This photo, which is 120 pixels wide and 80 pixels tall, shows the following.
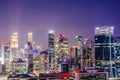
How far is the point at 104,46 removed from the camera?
93.2 feet

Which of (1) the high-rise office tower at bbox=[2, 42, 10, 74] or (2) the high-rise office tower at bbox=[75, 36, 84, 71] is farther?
(1) the high-rise office tower at bbox=[2, 42, 10, 74]

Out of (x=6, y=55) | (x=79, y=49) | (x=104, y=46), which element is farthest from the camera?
(x=6, y=55)

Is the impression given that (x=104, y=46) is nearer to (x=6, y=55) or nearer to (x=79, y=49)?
(x=79, y=49)

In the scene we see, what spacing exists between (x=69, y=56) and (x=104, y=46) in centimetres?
480

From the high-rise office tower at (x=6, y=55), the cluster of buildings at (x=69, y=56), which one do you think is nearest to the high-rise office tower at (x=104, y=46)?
the cluster of buildings at (x=69, y=56)

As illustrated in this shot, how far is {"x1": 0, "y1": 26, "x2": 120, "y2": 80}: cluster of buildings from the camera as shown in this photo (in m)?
27.6

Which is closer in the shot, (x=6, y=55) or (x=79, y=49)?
(x=79, y=49)

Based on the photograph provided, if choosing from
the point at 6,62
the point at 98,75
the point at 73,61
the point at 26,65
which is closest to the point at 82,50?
the point at 73,61

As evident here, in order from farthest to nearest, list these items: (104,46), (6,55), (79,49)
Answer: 1. (6,55)
2. (79,49)
3. (104,46)

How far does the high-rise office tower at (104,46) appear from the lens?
92.1 feet

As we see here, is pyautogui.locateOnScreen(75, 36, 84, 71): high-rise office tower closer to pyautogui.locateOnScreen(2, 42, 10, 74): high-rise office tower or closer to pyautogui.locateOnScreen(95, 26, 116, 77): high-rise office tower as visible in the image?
pyautogui.locateOnScreen(95, 26, 116, 77): high-rise office tower

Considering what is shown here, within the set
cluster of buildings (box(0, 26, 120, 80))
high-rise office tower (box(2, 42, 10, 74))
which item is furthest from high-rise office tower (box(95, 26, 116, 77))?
high-rise office tower (box(2, 42, 10, 74))

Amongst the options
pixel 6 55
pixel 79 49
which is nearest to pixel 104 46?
pixel 79 49

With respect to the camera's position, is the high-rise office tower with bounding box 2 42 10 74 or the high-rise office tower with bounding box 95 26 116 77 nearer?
the high-rise office tower with bounding box 95 26 116 77
